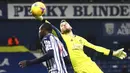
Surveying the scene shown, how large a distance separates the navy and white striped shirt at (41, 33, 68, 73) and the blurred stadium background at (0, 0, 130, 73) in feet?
20.8

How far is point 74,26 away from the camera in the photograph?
48.9 ft

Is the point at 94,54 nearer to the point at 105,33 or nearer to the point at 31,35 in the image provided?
the point at 105,33

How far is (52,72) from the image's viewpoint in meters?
8.09

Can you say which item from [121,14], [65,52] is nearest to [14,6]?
[121,14]

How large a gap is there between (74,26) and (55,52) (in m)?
6.93

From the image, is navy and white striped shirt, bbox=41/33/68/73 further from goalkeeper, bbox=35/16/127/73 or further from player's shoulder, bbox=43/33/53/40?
goalkeeper, bbox=35/16/127/73

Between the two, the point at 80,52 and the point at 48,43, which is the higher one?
the point at 48,43

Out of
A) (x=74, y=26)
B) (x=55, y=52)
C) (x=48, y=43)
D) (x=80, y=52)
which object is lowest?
(x=74, y=26)

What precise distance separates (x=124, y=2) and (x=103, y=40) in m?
1.05

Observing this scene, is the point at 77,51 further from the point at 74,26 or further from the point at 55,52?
the point at 74,26

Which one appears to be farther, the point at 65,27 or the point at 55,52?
the point at 65,27

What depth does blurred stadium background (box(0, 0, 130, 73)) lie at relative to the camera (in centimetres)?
1445

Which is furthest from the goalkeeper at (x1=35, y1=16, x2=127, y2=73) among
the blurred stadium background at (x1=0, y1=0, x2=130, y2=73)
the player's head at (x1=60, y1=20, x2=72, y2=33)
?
the blurred stadium background at (x1=0, y1=0, x2=130, y2=73)

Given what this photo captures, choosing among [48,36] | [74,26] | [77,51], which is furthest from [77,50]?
[74,26]
